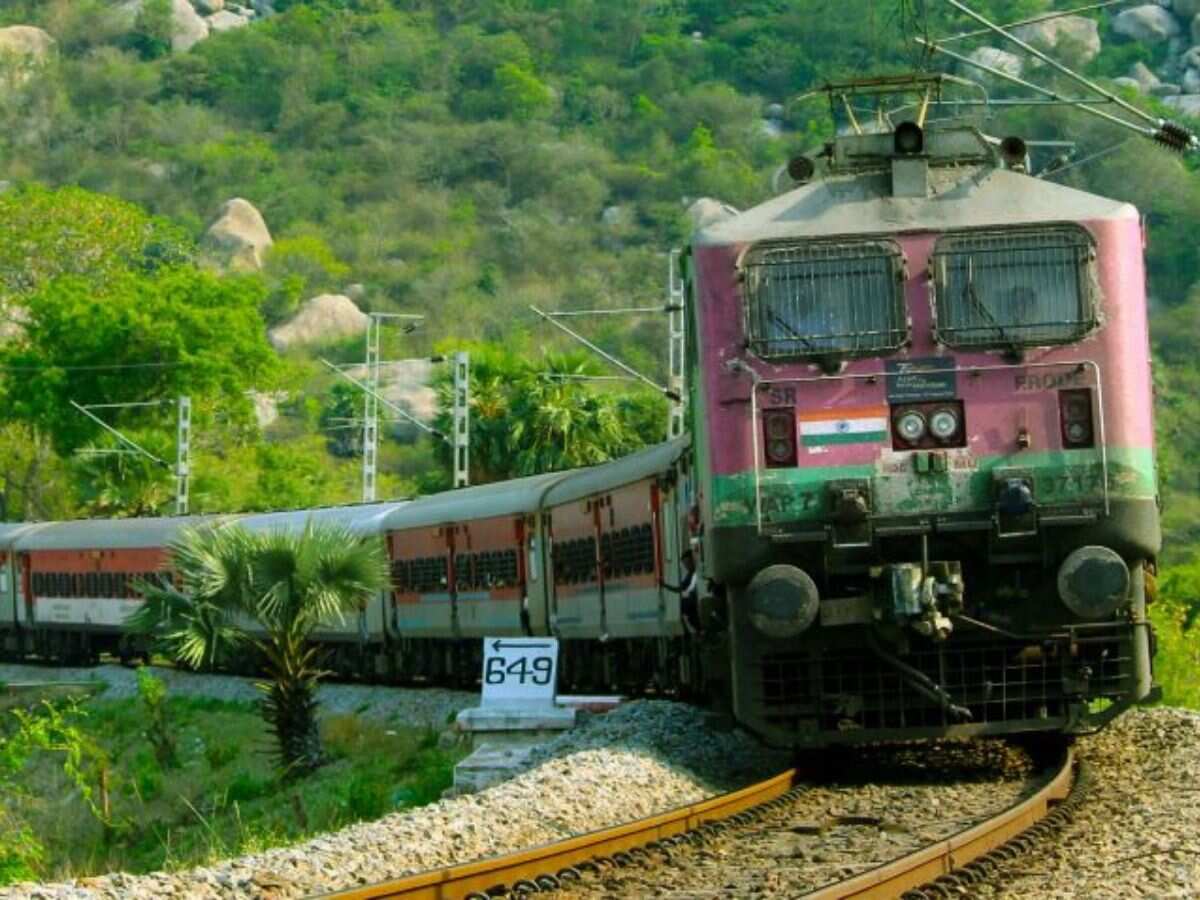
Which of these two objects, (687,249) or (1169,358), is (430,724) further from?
(1169,358)

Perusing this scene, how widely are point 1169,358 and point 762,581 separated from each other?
322 ft

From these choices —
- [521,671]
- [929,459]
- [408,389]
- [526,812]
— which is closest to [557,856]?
[526,812]

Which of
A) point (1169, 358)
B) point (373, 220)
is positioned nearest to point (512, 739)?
point (1169, 358)

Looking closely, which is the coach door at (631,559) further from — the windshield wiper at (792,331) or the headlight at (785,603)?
the headlight at (785,603)

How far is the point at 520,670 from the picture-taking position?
20922 mm

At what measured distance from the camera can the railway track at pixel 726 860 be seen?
11281 mm

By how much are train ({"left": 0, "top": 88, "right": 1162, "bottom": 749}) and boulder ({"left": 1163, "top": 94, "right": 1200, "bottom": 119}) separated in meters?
124

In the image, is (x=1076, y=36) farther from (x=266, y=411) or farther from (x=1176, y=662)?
(x=1176, y=662)

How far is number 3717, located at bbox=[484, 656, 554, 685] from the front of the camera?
68.0 feet

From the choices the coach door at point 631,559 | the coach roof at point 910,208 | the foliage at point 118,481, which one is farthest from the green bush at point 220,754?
the foliage at point 118,481

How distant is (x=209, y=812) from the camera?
26.8 metres

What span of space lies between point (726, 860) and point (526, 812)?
1.77 metres

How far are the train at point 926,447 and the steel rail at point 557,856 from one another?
1.12 m

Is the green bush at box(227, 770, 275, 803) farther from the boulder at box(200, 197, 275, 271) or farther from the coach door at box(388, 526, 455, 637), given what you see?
the boulder at box(200, 197, 275, 271)
